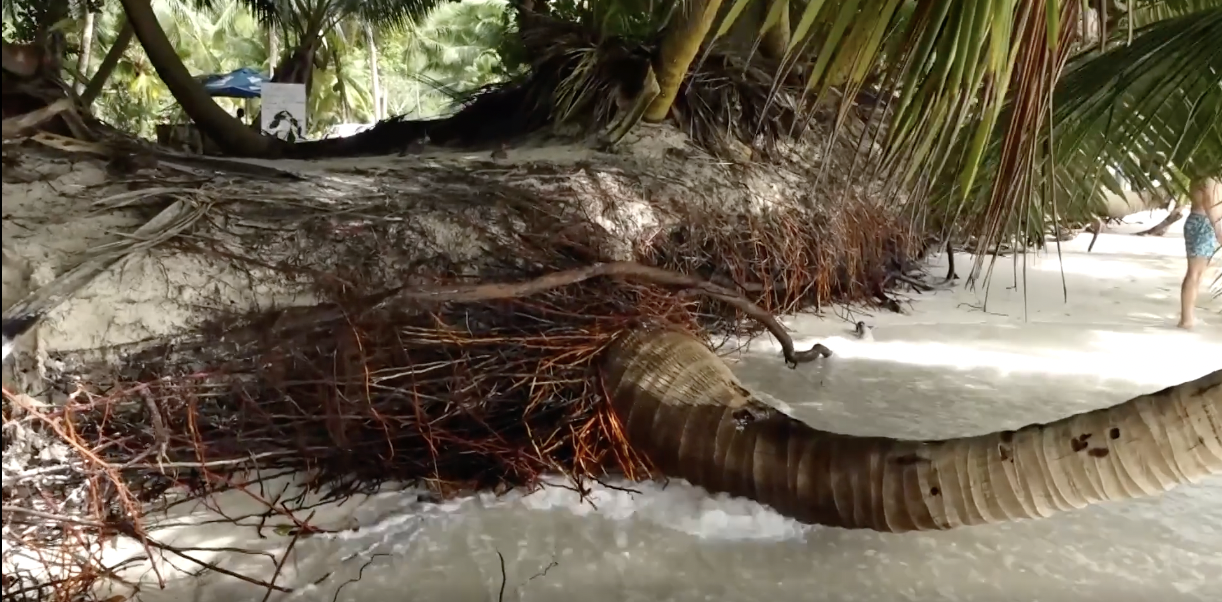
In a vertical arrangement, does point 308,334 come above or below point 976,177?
below

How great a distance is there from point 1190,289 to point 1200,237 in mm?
397

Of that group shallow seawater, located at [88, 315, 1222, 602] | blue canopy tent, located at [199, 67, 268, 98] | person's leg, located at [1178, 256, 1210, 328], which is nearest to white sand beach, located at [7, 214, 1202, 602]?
shallow seawater, located at [88, 315, 1222, 602]

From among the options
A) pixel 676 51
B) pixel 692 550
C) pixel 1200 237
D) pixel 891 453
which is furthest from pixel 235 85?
pixel 891 453

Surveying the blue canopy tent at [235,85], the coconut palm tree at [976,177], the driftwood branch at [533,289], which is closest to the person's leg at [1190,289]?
the coconut palm tree at [976,177]

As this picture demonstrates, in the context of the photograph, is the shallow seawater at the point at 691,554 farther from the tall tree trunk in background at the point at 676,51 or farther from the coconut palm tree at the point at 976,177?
the tall tree trunk in background at the point at 676,51

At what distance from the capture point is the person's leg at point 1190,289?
3.94 m

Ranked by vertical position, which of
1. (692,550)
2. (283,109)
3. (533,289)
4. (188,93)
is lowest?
(692,550)

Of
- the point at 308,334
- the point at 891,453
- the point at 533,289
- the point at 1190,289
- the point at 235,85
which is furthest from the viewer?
the point at 235,85

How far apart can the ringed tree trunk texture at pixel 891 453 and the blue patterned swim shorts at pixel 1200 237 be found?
329 cm

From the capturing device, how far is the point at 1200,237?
4.21m

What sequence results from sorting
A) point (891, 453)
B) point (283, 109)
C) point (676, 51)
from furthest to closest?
point (283, 109)
point (676, 51)
point (891, 453)

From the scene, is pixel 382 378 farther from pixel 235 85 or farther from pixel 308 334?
pixel 235 85

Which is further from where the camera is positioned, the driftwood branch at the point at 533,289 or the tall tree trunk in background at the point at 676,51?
the tall tree trunk in background at the point at 676,51

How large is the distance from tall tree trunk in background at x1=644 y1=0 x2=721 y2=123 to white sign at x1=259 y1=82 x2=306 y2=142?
3.03 metres
